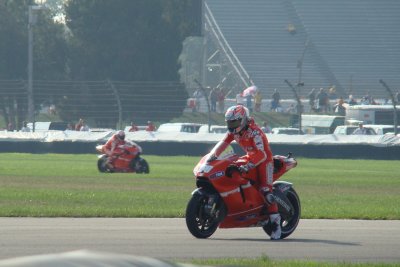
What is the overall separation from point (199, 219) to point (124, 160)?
20.5 meters

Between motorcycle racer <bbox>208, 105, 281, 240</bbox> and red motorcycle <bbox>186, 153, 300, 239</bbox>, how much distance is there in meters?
0.09

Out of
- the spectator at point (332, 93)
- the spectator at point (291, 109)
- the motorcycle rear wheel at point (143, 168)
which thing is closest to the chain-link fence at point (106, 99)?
the spectator at point (291, 109)

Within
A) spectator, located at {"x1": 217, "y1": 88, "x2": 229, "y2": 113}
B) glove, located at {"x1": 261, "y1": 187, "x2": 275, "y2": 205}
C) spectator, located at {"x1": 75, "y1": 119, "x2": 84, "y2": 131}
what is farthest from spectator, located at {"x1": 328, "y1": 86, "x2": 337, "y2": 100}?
glove, located at {"x1": 261, "y1": 187, "x2": 275, "y2": 205}

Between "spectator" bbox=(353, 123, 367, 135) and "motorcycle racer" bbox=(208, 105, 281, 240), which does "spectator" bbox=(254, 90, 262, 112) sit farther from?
"motorcycle racer" bbox=(208, 105, 281, 240)

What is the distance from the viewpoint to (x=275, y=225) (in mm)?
15008

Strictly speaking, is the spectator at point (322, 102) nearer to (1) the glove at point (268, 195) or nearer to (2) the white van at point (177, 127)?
(2) the white van at point (177, 127)

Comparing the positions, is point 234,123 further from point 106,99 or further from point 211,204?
point 106,99

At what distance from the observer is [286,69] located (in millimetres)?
78125

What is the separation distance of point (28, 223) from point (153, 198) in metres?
6.04

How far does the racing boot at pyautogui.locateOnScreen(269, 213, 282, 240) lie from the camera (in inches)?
589

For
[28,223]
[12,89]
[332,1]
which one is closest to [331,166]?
[12,89]

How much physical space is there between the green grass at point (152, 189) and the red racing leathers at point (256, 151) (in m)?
3.20

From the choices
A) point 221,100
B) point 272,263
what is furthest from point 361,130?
point 272,263

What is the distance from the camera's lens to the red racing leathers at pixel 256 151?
14930 millimetres
